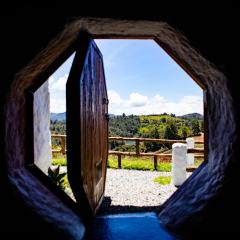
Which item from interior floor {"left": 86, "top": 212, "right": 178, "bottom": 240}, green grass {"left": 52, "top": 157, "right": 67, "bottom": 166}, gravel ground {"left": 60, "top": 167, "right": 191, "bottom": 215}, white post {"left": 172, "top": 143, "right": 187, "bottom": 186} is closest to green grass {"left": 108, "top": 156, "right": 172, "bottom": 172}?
gravel ground {"left": 60, "top": 167, "right": 191, "bottom": 215}

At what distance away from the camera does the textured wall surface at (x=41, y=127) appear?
5.27m

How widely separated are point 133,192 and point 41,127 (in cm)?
250

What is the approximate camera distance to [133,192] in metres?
6.76

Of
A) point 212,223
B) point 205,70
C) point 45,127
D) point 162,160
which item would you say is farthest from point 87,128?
point 162,160

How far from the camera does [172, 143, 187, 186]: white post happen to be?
24.0 ft

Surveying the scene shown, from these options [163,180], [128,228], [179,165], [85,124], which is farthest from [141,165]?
[85,124]

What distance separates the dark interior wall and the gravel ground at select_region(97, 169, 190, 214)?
2055mm

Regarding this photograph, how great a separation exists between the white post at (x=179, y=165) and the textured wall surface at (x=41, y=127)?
298cm

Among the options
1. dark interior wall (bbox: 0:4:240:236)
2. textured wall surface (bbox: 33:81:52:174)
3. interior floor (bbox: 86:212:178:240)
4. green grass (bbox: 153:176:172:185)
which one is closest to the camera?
dark interior wall (bbox: 0:4:240:236)

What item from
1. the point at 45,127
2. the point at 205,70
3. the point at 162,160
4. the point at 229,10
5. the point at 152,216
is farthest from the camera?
the point at 162,160

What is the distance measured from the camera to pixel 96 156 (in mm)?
4484

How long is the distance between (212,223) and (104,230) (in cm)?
137

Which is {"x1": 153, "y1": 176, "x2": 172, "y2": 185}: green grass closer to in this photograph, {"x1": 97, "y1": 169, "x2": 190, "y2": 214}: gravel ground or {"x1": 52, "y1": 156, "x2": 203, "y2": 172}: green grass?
{"x1": 97, "y1": 169, "x2": 190, "y2": 214}: gravel ground

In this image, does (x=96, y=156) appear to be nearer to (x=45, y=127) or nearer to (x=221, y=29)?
(x=45, y=127)
